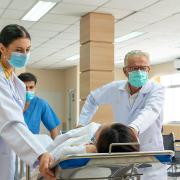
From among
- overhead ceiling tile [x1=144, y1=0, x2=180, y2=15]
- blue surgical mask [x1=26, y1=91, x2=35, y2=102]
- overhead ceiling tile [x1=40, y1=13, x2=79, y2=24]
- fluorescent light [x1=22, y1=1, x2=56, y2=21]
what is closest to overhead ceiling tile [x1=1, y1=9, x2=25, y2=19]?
fluorescent light [x1=22, y1=1, x2=56, y2=21]

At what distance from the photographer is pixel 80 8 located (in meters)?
5.78

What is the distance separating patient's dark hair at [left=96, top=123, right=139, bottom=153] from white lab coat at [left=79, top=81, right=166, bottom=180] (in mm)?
439

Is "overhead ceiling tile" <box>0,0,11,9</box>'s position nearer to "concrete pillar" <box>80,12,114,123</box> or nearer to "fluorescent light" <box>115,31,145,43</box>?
"concrete pillar" <box>80,12,114,123</box>

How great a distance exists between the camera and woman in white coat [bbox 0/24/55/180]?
4.99 ft

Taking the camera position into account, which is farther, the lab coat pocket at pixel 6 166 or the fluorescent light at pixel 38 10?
the fluorescent light at pixel 38 10

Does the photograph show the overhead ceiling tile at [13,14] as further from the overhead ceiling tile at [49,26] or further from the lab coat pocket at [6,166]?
the lab coat pocket at [6,166]

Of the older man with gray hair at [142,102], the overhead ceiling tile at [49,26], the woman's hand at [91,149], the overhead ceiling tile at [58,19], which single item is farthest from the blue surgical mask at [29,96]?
the overhead ceiling tile at [49,26]

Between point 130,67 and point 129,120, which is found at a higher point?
point 130,67

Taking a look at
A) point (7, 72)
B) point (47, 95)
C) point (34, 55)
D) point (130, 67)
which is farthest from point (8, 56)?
point (47, 95)

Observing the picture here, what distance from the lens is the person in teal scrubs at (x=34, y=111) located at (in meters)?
3.44

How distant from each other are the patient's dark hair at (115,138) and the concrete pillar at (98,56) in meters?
4.07

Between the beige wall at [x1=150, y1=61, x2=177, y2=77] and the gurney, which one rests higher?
the beige wall at [x1=150, y1=61, x2=177, y2=77]

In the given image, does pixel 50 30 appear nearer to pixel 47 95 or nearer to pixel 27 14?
pixel 27 14

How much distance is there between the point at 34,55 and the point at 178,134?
4.16 metres
